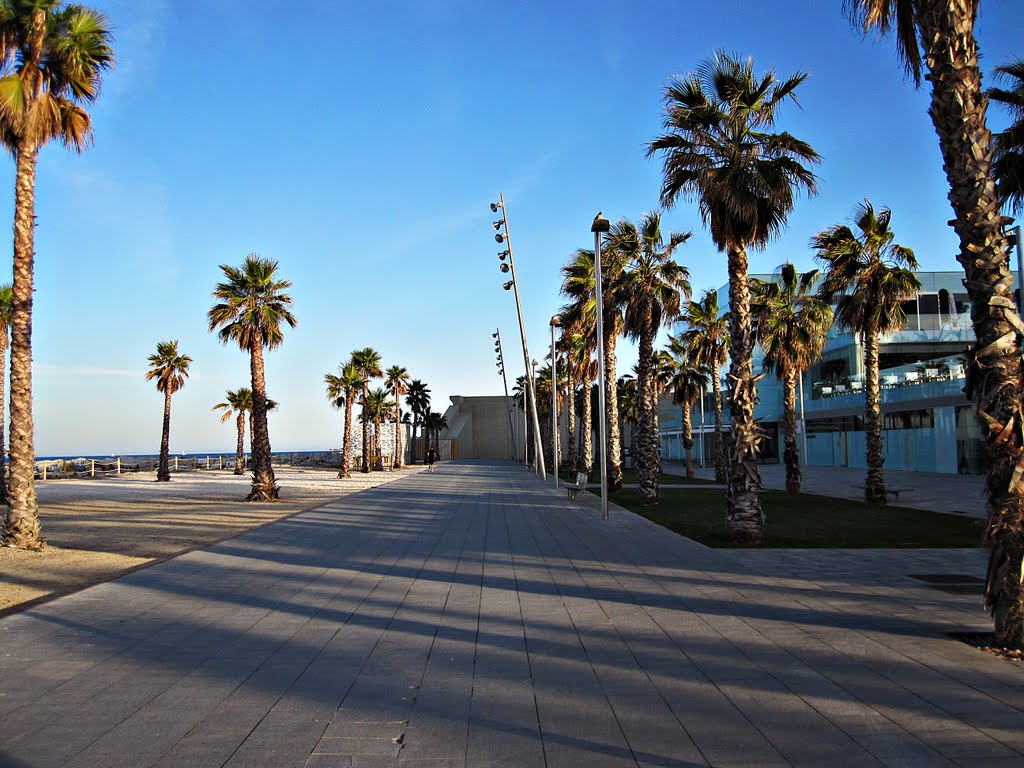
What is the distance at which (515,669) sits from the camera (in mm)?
5988

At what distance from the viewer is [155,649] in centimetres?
664

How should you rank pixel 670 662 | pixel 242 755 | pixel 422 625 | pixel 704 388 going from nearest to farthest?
pixel 242 755 < pixel 670 662 < pixel 422 625 < pixel 704 388

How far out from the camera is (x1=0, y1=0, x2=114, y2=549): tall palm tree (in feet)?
43.2

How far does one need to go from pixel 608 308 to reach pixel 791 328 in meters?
6.07

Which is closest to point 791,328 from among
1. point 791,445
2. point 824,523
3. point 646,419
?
point 791,445

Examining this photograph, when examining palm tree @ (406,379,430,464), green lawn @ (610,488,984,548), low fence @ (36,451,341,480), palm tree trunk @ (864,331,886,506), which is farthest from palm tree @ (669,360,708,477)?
palm tree @ (406,379,430,464)

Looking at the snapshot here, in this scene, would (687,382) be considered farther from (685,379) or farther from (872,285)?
(872,285)

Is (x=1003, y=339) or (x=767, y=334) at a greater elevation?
(x=767, y=334)

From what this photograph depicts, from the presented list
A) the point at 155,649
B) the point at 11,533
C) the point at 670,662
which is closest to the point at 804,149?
the point at 670,662

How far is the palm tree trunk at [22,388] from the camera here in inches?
511

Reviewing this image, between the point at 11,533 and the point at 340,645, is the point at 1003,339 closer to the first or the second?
Result: the point at 340,645

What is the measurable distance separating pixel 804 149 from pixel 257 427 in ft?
63.2

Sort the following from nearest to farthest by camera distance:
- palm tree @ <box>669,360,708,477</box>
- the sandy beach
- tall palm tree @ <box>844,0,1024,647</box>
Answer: tall palm tree @ <box>844,0,1024,647</box>
the sandy beach
palm tree @ <box>669,360,708,477</box>

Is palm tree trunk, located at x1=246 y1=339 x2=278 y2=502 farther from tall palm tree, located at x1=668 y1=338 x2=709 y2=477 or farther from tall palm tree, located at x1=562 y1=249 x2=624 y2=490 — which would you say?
tall palm tree, located at x1=668 y1=338 x2=709 y2=477
